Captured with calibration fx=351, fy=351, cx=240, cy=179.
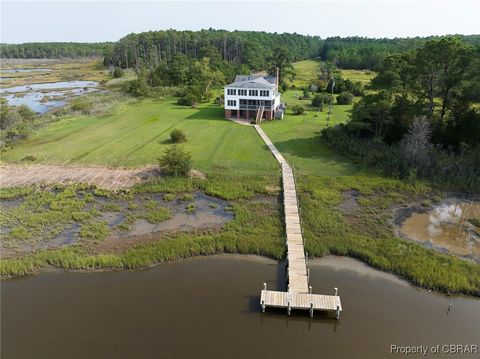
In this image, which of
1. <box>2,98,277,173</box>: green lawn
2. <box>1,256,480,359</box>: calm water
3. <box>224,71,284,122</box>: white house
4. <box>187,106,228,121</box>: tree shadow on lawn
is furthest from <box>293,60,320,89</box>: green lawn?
<box>1,256,480,359</box>: calm water

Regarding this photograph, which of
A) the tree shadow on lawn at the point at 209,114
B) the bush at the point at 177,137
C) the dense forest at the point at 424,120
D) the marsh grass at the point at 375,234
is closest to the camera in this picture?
the marsh grass at the point at 375,234

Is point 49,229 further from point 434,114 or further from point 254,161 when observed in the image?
point 434,114

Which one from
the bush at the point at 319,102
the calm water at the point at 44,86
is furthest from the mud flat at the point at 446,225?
the calm water at the point at 44,86

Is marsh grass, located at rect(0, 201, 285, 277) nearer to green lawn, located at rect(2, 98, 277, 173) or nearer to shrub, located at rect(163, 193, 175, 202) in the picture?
shrub, located at rect(163, 193, 175, 202)

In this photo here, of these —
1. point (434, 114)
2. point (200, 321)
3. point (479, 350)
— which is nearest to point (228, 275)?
point (200, 321)

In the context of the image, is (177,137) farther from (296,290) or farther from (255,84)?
(296,290)

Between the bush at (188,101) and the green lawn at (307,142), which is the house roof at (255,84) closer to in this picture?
the green lawn at (307,142)
